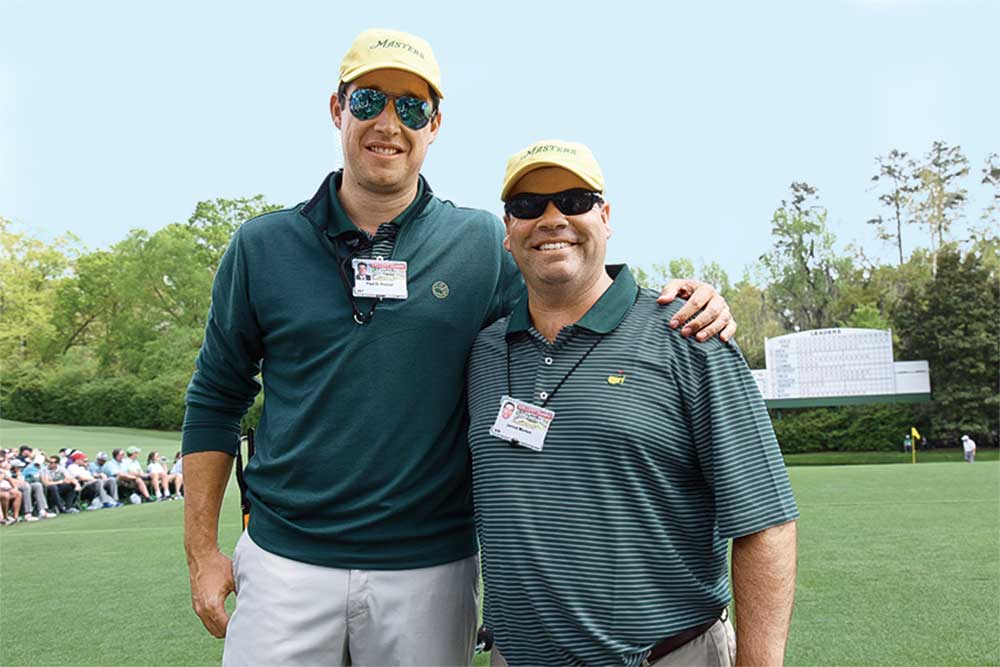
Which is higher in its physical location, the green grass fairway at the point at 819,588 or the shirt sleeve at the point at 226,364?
the shirt sleeve at the point at 226,364

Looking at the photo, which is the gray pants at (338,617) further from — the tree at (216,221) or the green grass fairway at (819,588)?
the tree at (216,221)

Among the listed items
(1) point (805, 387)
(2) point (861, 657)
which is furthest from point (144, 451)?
(2) point (861, 657)

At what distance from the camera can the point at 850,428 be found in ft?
121

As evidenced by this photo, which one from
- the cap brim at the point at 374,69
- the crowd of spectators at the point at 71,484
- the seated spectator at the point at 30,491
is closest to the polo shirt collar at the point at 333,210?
the cap brim at the point at 374,69

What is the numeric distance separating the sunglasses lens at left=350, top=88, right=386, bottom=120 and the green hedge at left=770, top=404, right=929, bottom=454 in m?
35.8

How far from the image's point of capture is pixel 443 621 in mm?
2650

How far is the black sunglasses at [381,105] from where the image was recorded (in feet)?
8.79

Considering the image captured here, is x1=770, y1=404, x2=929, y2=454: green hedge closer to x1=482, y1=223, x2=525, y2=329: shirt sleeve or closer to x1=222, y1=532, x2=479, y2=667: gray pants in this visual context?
x1=482, y1=223, x2=525, y2=329: shirt sleeve

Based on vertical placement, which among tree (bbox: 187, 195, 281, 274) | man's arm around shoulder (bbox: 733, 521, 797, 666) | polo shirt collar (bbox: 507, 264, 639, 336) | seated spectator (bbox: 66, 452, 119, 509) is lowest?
seated spectator (bbox: 66, 452, 119, 509)

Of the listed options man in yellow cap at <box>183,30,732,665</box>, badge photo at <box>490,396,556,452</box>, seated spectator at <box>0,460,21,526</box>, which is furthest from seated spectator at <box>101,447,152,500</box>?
badge photo at <box>490,396,556,452</box>

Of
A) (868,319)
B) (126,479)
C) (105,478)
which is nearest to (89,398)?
(126,479)

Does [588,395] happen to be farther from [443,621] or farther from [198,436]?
[198,436]

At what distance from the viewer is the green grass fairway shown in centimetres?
571

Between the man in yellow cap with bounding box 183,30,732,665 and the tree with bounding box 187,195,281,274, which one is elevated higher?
the tree with bounding box 187,195,281,274
